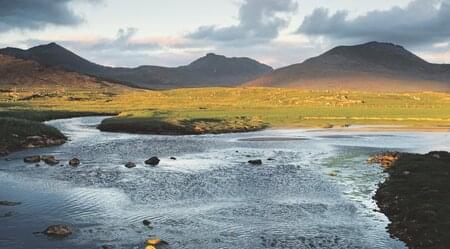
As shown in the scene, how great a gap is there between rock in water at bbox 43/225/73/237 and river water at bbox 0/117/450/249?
705 millimetres

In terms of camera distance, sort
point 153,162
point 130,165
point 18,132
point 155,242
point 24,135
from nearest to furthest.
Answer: point 155,242 < point 130,165 < point 153,162 < point 24,135 < point 18,132

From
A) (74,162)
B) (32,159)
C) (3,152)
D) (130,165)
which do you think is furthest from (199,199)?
(3,152)

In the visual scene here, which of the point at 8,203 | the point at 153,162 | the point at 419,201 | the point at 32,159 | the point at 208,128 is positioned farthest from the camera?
the point at 208,128

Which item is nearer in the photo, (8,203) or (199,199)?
(8,203)

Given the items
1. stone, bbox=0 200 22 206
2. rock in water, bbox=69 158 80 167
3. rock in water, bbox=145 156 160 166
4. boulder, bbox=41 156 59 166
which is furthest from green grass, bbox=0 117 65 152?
stone, bbox=0 200 22 206

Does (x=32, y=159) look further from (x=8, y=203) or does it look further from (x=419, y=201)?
(x=419, y=201)

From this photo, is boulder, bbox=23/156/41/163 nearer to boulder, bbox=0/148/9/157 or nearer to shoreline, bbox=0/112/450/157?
boulder, bbox=0/148/9/157

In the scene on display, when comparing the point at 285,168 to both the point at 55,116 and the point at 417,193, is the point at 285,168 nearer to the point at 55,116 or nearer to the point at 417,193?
the point at 417,193

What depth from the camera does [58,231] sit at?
32.2 metres

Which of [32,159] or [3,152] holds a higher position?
[32,159]

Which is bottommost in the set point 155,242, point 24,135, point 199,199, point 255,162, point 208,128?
point 208,128

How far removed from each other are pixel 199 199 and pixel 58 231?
1348 centimetres

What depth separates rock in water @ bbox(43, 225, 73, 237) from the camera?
32031mm

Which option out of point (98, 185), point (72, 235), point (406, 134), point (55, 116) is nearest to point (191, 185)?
point (98, 185)
